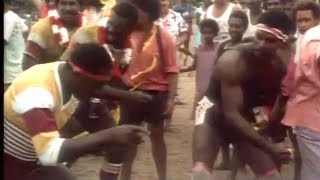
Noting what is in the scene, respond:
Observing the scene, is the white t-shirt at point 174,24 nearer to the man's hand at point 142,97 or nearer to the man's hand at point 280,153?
the man's hand at point 142,97

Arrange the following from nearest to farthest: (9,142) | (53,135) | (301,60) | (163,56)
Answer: (53,135), (9,142), (301,60), (163,56)

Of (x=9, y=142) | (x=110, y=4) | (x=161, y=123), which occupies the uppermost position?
(x=110, y=4)

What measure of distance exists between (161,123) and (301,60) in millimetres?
977

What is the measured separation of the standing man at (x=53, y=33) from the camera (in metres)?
4.44

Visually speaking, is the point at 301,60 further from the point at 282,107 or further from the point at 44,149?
the point at 44,149

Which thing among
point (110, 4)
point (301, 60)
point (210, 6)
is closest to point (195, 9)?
point (210, 6)

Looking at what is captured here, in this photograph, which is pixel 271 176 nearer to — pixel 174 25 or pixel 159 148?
pixel 159 148

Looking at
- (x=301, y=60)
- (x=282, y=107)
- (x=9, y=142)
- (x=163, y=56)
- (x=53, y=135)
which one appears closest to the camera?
(x=53, y=135)

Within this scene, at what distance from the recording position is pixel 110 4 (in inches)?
182

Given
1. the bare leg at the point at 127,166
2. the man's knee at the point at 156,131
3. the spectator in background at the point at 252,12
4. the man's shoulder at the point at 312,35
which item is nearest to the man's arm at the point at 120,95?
the man's knee at the point at 156,131

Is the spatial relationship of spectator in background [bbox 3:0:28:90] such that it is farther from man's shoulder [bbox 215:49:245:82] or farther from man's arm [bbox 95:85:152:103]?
man's shoulder [bbox 215:49:245:82]

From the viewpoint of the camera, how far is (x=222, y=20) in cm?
504

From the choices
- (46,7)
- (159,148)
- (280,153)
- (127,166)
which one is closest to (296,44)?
(280,153)

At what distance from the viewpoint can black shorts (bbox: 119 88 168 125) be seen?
4699mm
